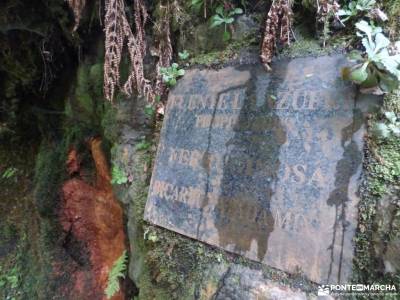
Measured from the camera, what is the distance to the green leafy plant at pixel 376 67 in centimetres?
126

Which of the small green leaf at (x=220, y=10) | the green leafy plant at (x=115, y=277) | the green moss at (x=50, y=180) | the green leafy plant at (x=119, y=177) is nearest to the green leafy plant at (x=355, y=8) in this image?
the small green leaf at (x=220, y=10)

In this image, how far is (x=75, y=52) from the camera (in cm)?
353

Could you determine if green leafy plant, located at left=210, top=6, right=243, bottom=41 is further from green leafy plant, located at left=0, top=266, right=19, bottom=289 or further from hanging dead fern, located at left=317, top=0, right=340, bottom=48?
green leafy plant, located at left=0, top=266, right=19, bottom=289

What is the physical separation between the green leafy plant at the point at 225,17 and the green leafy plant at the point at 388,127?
3.55ft

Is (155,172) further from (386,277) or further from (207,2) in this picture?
(386,277)

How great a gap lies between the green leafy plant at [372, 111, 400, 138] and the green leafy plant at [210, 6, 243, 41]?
1081 mm

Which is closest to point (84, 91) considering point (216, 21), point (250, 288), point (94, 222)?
point (94, 222)

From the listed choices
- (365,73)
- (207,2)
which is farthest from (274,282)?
(207,2)

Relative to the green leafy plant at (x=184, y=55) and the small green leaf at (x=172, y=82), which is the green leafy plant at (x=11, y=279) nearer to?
the small green leaf at (x=172, y=82)

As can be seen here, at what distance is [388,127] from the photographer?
1275 millimetres

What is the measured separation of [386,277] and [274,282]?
1.46ft

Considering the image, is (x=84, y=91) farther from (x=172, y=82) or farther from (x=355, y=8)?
(x=355, y=8)

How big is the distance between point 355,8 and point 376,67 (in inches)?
15.9

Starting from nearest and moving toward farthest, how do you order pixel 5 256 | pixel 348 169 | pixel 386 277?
1. pixel 386 277
2. pixel 348 169
3. pixel 5 256
